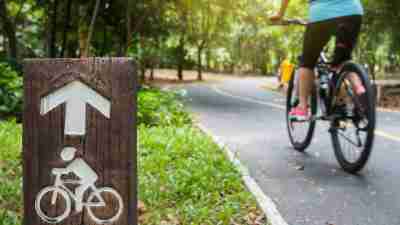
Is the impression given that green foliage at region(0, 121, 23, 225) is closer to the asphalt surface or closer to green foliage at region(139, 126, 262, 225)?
green foliage at region(139, 126, 262, 225)

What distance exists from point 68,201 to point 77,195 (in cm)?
4

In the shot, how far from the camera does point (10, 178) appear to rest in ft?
13.8

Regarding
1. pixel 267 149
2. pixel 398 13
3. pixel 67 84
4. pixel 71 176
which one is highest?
pixel 398 13

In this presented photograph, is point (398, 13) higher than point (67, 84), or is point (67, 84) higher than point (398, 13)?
point (398, 13)

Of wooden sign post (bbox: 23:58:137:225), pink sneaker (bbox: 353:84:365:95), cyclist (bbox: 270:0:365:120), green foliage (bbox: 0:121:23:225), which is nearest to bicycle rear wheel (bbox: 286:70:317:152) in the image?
cyclist (bbox: 270:0:365:120)

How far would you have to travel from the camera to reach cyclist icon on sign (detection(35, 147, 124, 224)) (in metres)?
2.02

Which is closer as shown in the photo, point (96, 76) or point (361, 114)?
point (96, 76)

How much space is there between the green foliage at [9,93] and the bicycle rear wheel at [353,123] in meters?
5.61

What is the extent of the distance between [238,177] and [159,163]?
2.75ft

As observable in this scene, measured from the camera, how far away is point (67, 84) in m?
2.01

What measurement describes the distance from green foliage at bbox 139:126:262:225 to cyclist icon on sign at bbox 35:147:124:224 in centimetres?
126

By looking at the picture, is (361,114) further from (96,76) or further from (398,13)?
(398,13)

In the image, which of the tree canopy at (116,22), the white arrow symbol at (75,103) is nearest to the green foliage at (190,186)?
the white arrow symbol at (75,103)

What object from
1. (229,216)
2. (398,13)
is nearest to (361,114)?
(229,216)
